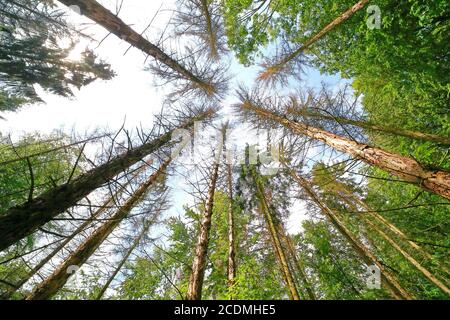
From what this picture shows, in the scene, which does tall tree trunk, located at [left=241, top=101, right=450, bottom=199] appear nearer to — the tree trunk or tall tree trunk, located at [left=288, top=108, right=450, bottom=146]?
tall tree trunk, located at [left=288, top=108, right=450, bottom=146]

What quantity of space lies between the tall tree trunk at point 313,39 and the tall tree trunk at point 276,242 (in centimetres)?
504

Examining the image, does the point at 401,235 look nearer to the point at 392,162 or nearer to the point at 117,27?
the point at 392,162

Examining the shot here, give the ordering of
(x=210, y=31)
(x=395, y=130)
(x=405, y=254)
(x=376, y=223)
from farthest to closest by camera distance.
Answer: (x=376, y=223) → (x=210, y=31) → (x=405, y=254) → (x=395, y=130)

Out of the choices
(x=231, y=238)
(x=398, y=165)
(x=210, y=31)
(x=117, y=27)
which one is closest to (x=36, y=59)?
(x=117, y=27)

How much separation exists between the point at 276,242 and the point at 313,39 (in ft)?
23.4

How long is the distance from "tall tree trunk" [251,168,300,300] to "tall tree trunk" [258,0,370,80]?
198 inches

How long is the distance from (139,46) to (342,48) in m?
6.20

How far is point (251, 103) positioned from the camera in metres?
12.4

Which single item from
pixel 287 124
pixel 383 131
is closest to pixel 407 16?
pixel 383 131

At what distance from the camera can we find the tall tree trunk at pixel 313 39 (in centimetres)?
561

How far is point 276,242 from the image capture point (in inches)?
314

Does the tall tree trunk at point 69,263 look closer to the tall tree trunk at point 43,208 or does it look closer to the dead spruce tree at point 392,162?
the tall tree trunk at point 43,208

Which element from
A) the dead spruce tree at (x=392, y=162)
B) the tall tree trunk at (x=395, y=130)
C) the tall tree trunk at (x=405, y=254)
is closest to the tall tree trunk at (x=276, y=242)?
the dead spruce tree at (x=392, y=162)

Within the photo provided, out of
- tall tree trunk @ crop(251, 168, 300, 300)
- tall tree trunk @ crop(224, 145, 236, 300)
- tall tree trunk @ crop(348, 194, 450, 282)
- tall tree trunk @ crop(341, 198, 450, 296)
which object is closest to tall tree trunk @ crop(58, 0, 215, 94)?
tall tree trunk @ crop(224, 145, 236, 300)
